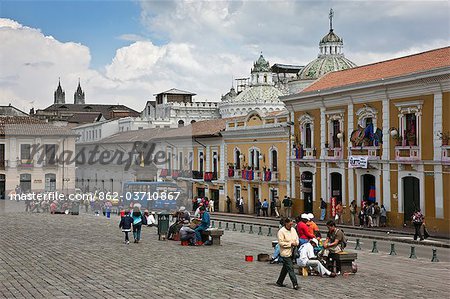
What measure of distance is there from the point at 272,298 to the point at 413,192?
20756mm

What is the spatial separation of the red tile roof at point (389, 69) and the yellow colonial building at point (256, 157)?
149 inches

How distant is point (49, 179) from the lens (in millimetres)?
59906

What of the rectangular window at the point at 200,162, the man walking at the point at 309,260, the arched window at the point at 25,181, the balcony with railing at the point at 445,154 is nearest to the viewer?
the man walking at the point at 309,260

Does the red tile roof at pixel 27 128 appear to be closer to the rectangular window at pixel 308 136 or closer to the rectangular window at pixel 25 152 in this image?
the rectangular window at pixel 25 152

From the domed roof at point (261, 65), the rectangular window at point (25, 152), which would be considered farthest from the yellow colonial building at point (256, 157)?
the domed roof at point (261, 65)

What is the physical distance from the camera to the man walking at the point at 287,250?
13305mm

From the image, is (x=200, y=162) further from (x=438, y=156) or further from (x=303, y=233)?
(x=303, y=233)

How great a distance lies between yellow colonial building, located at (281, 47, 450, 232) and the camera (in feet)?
98.1

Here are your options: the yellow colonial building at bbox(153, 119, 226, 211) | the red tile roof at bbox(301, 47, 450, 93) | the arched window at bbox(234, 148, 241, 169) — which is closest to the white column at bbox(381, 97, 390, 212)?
the red tile roof at bbox(301, 47, 450, 93)

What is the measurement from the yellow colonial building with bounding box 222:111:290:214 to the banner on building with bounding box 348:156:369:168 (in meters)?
7.41

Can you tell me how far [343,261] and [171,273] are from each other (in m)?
3.91

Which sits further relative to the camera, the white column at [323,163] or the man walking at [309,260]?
the white column at [323,163]

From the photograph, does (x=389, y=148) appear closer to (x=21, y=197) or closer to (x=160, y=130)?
(x=21, y=197)

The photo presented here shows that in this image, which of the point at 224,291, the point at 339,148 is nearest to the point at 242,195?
the point at 339,148
